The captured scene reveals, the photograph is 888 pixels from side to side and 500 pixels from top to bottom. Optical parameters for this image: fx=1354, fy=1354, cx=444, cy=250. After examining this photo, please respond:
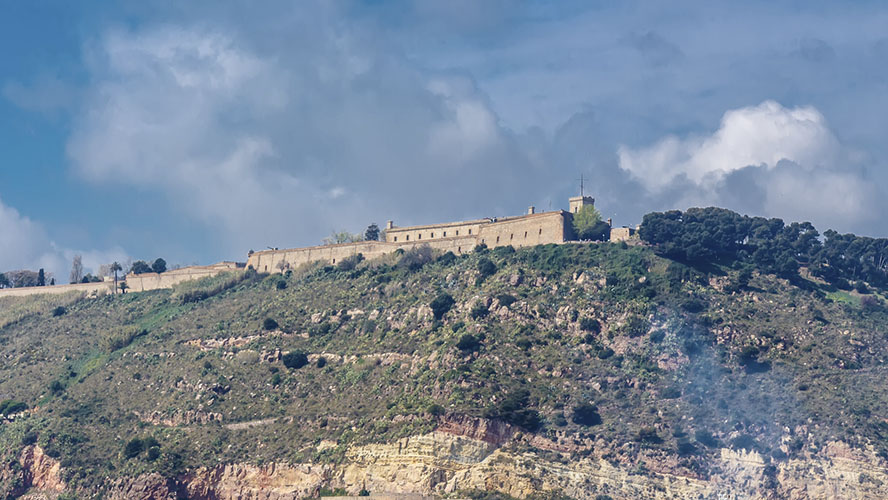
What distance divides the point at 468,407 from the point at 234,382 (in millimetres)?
20425

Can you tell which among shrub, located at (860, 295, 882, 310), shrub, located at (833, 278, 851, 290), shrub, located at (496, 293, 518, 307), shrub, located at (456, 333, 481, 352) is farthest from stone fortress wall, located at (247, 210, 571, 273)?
shrub, located at (860, 295, 882, 310)

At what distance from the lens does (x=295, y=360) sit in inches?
3595

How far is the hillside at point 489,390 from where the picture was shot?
75.4 metres

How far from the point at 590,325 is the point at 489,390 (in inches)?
394

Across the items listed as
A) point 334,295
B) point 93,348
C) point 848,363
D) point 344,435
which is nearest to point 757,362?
point 848,363

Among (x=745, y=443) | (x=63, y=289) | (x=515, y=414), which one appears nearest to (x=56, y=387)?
(x=63, y=289)

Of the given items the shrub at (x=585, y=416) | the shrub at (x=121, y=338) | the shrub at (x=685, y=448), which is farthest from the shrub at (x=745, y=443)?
the shrub at (x=121, y=338)

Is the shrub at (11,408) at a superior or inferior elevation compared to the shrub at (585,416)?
superior

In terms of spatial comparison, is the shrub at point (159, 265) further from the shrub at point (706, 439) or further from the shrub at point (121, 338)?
the shrub at point (706, 439)

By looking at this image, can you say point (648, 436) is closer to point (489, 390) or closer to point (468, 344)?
point (489, 390)

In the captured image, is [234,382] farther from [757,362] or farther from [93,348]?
[757,362]

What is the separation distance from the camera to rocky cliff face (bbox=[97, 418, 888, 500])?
73.6 meters

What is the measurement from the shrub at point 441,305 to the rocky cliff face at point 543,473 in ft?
49.4

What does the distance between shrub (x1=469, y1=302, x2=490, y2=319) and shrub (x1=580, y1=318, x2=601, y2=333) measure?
6401 millimetres
